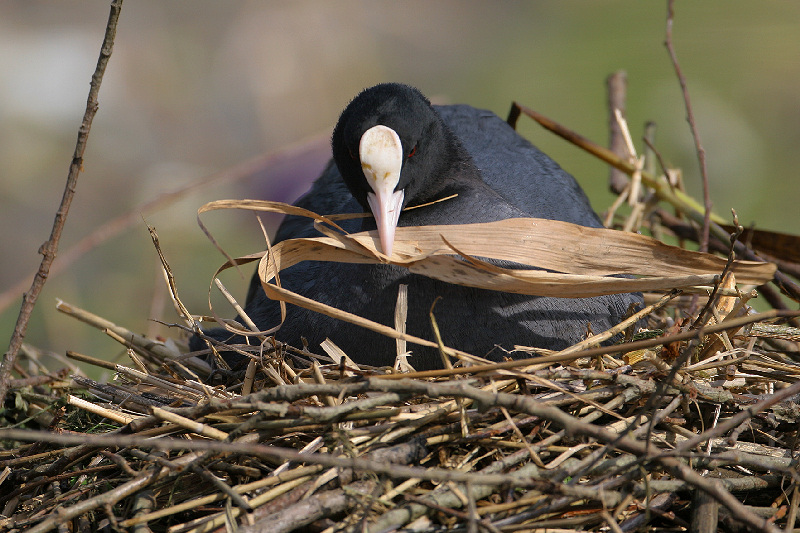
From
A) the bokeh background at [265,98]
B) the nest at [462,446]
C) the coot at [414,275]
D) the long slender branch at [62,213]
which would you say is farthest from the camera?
the bokeh background at [265,98]

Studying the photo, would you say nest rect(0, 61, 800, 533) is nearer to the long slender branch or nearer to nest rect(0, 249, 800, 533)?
nest rect(0, 249, 800, 533)

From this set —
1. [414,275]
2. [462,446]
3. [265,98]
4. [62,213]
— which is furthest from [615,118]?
[265,98]

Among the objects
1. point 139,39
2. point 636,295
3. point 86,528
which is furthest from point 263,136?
point 86,528

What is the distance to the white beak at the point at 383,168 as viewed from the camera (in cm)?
192

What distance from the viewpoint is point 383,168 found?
75.9 inches

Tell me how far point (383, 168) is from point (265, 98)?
Answer: 5.19 meters

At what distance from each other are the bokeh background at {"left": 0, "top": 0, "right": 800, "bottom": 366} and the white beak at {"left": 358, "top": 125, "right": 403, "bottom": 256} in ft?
10.2

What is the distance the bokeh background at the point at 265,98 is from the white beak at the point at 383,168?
3105mm

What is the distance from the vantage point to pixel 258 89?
691cm

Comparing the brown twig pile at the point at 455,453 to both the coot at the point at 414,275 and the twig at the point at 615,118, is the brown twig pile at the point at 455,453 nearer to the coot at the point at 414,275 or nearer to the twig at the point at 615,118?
the coot at the point at 414,275

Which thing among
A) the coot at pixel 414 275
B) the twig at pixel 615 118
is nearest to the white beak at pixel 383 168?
the coot at pixel 414 275

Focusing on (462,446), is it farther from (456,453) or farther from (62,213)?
(62,213)

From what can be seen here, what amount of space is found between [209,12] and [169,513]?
6515 mm

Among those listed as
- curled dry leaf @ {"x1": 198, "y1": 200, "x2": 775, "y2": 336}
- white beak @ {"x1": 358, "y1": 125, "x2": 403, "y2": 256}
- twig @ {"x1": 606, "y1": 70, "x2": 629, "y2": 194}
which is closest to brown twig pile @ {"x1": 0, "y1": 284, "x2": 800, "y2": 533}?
curled dry leaf @ {"x1": 198, "y1": 200, "x2": 775, "y2": 336}
